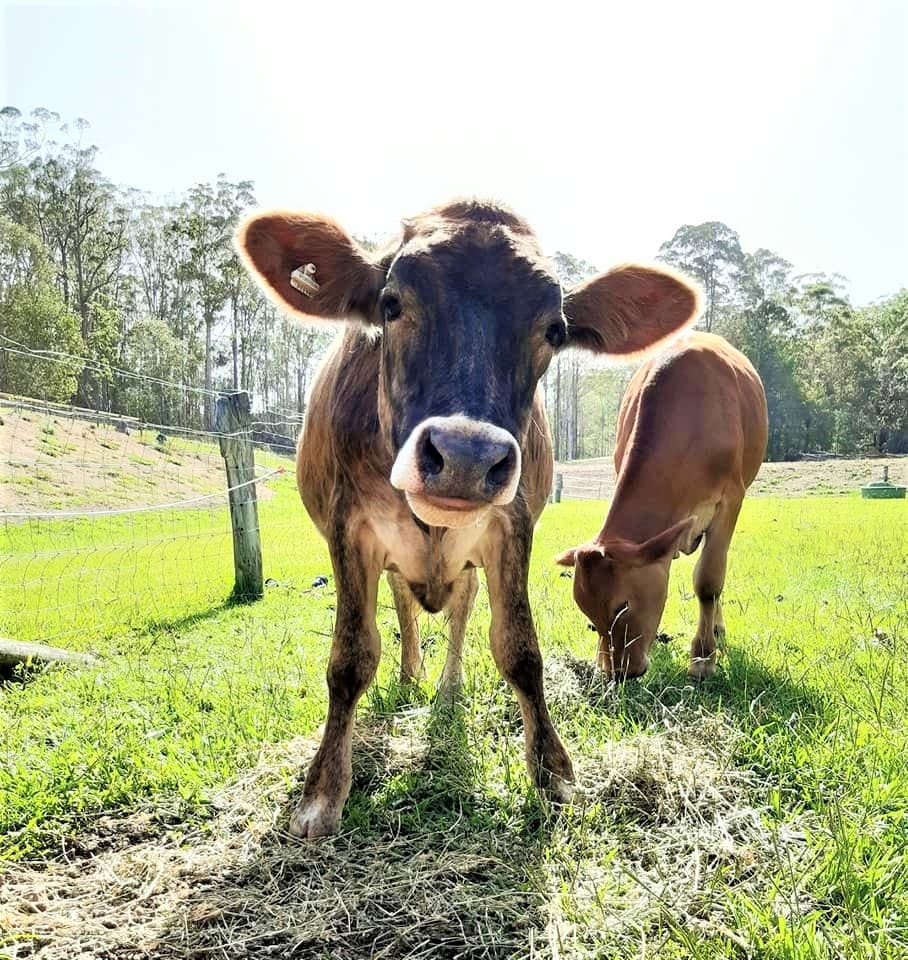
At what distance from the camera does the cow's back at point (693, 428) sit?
4.66 m

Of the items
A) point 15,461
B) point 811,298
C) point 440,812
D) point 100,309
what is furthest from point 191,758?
point 811,298

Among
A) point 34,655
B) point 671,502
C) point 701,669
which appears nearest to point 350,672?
point 701,669

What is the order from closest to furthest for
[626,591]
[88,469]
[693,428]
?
[626,591] < [693,428] < [88,469]

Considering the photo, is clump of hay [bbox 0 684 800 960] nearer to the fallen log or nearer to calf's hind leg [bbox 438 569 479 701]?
calf's hind leg [bbox 438 569 479 701]

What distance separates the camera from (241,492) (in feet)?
23.7

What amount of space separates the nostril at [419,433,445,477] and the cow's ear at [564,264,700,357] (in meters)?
1.35

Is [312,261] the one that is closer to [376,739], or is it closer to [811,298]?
[376,739]

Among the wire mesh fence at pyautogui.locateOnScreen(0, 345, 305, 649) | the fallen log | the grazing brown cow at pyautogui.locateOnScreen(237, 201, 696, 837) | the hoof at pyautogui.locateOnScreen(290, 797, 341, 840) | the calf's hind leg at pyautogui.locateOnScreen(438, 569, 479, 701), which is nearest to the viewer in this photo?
the grazing brown cow at pyautogui.locateOnScreen(237, 201, 696, 837)

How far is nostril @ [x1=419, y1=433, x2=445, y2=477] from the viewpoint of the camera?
2.12 metres

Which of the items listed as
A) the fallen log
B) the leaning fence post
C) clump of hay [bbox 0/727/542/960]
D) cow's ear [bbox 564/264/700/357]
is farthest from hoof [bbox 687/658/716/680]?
the leaning fence post

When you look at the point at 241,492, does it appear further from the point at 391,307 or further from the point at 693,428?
the point at 391,307

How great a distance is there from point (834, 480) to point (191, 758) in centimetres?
3570

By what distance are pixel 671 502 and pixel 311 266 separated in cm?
280

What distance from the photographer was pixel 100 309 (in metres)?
37.6
